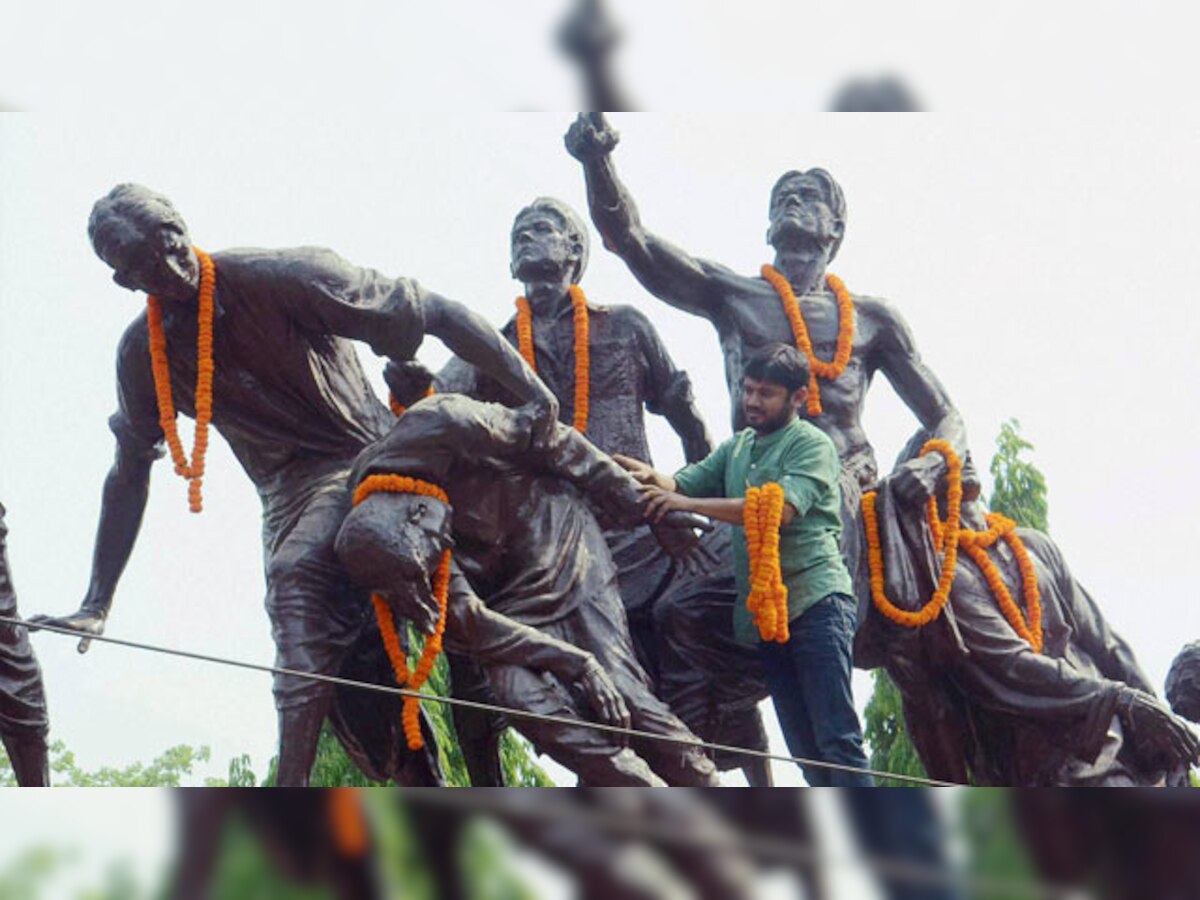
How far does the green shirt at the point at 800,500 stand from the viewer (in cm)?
668

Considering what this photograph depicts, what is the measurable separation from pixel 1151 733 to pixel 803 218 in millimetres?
1852

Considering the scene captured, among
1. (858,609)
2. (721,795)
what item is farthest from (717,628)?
(721,795)

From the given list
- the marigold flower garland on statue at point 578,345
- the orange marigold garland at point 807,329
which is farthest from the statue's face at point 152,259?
the orange marigold garland at point 807,329

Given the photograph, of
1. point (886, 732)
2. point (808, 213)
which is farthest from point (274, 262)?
point (886, 732)

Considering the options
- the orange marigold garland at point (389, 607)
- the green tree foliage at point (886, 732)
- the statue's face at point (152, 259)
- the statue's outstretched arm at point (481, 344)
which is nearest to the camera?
the orange marigold garland at point (389, 607)

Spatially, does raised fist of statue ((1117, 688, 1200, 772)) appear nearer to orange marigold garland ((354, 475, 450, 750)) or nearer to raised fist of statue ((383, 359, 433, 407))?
orange marigold garland ((354, 475, 450, 750))

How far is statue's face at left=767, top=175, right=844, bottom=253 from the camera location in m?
7.59

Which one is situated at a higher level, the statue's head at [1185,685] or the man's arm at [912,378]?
the man's arm at [912,378]

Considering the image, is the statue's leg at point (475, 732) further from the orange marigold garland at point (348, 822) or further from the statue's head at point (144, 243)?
the orange marigold garland at point (348, 822)

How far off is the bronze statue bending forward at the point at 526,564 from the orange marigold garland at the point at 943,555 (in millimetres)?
598

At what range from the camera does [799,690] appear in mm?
6727

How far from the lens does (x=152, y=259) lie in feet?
21.4

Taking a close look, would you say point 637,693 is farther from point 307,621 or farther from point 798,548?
point 307,621

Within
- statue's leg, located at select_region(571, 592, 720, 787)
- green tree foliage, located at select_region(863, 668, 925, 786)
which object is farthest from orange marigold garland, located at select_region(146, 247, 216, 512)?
green tree foliage, located at select_region(863, 668, 925, 786)
